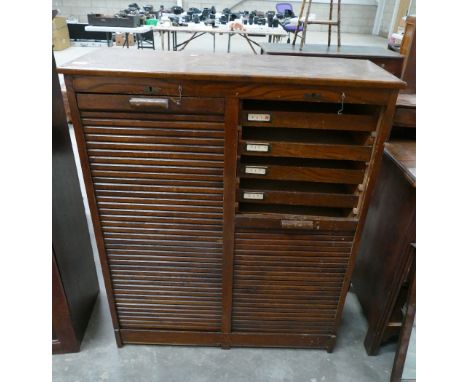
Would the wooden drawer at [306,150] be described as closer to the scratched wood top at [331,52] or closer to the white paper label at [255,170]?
the white paper label at [255,170]

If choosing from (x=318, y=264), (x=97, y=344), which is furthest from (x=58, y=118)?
(x=318, y=264)

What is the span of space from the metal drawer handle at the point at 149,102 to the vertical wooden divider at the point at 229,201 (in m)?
0.20

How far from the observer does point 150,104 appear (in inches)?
41.8

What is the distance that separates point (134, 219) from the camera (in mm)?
1298

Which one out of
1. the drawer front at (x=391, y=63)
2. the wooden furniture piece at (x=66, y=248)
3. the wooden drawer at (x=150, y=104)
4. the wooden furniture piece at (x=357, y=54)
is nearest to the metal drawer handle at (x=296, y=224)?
the wooden drawer at (x=150, y=104)

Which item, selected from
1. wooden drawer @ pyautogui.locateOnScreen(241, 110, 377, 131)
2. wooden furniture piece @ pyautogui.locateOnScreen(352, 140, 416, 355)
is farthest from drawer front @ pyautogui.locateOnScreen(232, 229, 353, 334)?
wooden drawer @ pyautogui.locateOnScreen(241, 110, 377, 131)

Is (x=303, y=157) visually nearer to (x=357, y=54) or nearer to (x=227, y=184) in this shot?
(x=227, y=184)

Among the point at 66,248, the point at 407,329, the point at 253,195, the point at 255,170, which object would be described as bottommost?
the point at 407,329

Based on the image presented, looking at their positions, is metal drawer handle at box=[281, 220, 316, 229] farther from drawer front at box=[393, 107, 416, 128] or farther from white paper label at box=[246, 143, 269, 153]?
drawer front at box=[393, 107, 416, 128]

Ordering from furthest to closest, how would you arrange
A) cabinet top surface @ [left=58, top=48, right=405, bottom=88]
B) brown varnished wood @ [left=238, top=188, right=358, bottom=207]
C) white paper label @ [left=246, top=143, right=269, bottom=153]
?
1. brown varnished wood @ [left=238, top=188, right=358, bottom=207]
2. white paper label @ [left=246, top=143, right=269, bottom=153]
3. cabinet top surface @ [left=58, top=48, right=405, bottom=88]

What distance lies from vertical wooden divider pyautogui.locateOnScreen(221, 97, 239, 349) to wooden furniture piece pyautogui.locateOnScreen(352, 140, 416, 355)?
0.66 metres

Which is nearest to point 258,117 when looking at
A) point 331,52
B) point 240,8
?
point 331,52

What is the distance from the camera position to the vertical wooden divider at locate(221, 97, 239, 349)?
110 centimetres

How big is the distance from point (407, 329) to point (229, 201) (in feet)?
2.85
